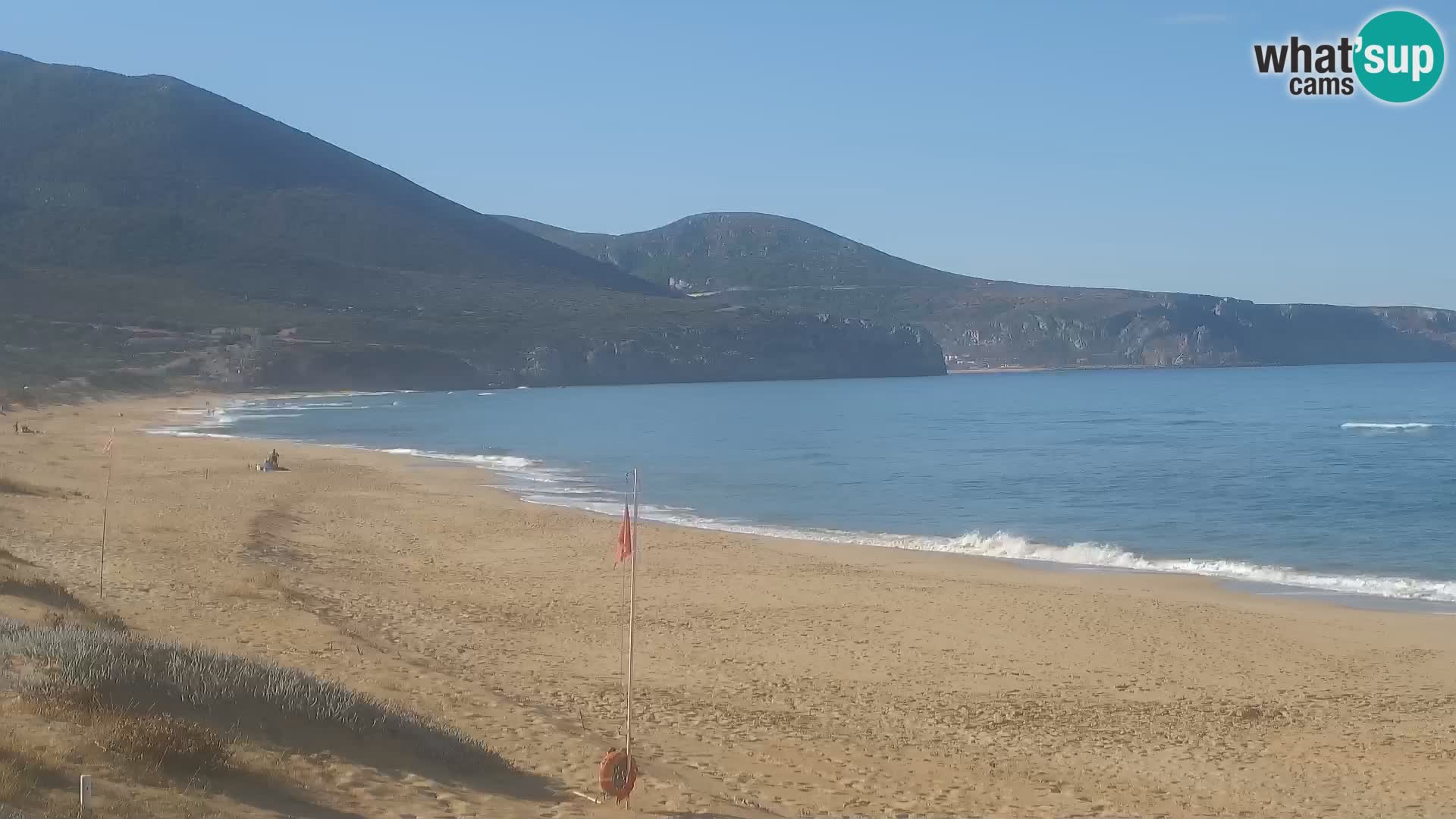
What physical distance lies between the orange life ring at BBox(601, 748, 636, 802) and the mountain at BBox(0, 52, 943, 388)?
281ft

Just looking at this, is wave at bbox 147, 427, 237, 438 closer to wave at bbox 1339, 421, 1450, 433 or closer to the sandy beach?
the sandy beach

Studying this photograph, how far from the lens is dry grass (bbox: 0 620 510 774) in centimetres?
702

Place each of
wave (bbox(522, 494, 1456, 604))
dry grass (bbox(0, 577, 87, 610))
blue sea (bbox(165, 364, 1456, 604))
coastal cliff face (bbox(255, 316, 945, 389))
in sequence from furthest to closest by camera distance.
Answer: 1. coastal cliff face (bbox(255, 316, 945, 389))
2. blue sea (bbox(165, 364, 1456, 604))
3. wave (bbox(522, 494, 1456, 604))
4. dry grass (bbox(0, 577, 87, 610))

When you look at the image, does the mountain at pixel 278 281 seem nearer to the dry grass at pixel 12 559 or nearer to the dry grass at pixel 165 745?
the dry grass at pixel 12 559

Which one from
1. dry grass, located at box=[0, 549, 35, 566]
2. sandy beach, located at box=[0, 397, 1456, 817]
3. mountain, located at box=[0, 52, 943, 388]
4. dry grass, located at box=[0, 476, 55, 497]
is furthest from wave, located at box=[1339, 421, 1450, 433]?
mountain, located at box=[0, 52, 943, 388]

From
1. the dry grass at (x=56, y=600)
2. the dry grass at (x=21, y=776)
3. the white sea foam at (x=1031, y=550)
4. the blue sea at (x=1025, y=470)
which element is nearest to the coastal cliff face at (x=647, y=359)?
the blue sea at (x=1025, y=470)

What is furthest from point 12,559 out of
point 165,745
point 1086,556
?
point 1086,556

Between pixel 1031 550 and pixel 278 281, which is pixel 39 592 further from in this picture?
pixel 278 281

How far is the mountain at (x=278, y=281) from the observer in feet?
355

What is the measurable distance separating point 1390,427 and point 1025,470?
30.7 meters

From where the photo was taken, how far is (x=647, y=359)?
153500mm

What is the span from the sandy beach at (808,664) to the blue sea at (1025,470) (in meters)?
3.51

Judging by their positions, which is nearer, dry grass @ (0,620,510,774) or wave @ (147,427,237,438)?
dry grass @ (0,620,510,774)

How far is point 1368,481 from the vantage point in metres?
35.6
